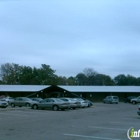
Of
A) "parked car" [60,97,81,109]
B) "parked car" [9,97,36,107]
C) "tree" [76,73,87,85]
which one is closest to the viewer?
"parked car" [60,97,81,109]

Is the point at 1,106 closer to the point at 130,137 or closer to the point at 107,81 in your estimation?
the point at 130,137

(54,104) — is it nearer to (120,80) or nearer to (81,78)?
(81,78)

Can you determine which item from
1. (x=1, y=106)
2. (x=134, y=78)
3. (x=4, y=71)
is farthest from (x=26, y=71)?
(x=1, y=106)

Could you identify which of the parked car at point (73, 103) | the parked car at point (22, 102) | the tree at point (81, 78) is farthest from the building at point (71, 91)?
the tree at point (81, 78)

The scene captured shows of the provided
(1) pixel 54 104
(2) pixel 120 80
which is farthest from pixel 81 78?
(1) pixel 54 104

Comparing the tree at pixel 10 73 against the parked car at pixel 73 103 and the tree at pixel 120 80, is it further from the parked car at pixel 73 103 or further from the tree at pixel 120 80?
the parked car at pixel 73 103

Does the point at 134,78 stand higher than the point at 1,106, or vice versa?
the point at 134,78

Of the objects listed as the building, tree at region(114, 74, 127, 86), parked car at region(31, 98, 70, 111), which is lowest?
parked car at region(31, 98, 70, 111)

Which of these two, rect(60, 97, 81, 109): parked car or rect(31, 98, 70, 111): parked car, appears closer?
rect(31, 98, 70, 111): parked car

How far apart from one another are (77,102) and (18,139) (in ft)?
84.9

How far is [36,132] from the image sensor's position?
13.6 metres

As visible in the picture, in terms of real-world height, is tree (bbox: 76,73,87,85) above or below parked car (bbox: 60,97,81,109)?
above

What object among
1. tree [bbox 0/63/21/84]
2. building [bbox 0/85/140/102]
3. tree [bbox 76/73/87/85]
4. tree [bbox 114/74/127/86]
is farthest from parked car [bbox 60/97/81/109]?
tree [bbox 114/74/127/86]

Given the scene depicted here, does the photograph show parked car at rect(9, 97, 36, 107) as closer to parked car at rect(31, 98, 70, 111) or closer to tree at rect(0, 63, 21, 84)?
parked car at rect(31, 98, 70, 111)
